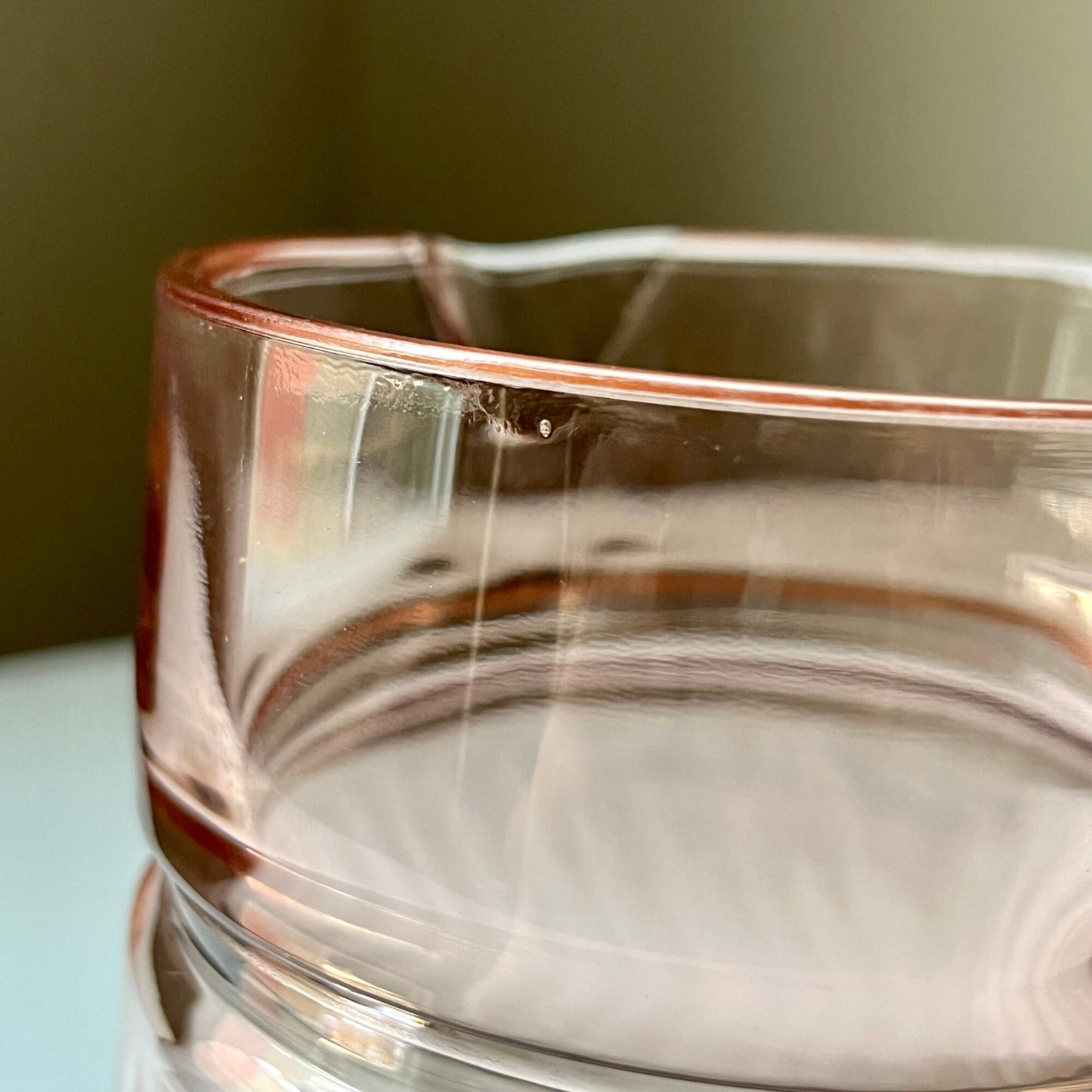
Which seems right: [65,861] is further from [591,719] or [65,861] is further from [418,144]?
[418,144]

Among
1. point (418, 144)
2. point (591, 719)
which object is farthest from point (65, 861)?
point (418, 144)

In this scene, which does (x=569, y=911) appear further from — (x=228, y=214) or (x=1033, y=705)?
(x=228, y=214)

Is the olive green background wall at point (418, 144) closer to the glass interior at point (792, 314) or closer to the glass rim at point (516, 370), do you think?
the glass interior at point (792, 314)

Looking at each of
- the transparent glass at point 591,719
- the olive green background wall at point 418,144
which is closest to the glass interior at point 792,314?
the olive green background wall at point 418,144

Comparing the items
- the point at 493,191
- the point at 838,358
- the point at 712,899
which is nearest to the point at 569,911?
the point at 712,899

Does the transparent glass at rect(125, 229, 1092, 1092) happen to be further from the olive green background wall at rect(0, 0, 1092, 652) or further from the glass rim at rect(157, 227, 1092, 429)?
the olive green background wall at rect(0, 0, 1092, 652)

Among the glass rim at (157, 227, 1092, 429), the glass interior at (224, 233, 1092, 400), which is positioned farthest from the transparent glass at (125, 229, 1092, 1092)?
the glass interior at (224, 233, 1092, 400)
